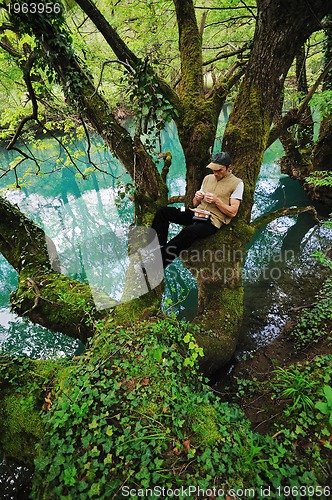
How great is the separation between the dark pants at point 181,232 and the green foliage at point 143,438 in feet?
5.12

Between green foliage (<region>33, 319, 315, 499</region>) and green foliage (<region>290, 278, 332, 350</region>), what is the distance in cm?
213

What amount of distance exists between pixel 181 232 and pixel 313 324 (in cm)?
265

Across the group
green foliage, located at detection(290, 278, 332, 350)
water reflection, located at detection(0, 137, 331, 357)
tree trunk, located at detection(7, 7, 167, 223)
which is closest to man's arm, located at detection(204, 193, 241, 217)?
tree trunk, located at detection(7, 7, 167, 223)

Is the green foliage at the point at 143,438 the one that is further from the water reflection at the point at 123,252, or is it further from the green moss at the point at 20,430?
the water reflection at the point at 123,252

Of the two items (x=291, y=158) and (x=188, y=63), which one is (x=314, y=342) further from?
(x=291, y=158)

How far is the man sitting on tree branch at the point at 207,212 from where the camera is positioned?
3.50m

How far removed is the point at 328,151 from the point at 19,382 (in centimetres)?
900

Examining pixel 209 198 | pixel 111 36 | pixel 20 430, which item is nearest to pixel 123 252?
pixel 209 198

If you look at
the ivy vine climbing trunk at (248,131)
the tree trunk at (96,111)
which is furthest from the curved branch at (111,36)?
the ivy vine climbing trunk at (248,131)

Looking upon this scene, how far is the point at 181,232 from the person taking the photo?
3689mm

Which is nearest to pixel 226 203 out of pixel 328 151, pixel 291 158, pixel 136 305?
pixel 136 305

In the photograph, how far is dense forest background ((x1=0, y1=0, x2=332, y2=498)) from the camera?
185 centimetres

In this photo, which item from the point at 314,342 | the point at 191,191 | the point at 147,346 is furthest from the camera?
the point at 191,191

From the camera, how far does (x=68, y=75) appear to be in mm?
3332
